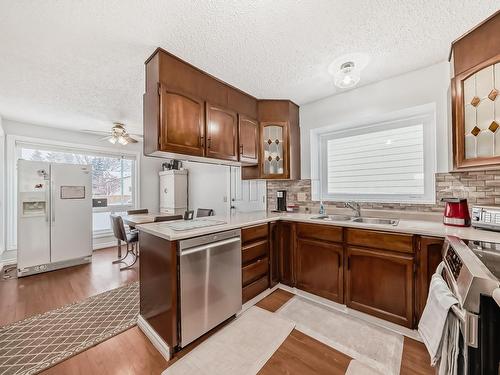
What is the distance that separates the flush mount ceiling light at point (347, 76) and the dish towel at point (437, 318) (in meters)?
1.62

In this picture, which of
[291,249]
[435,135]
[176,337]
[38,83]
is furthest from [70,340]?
[435,135]

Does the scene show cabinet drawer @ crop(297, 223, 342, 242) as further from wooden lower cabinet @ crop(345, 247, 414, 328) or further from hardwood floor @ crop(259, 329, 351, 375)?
hardwood floor @ crop(259, 329, 351, 375)

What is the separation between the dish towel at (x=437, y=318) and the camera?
872 mm

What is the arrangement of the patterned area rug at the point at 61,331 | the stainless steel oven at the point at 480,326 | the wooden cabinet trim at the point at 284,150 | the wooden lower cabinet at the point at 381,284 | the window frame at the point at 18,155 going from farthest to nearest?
the window frame at the point at 18,155, the wooden cabinet trim at the point at 284,150, the wooden lower cabinet at the point at 381,284, the patterned area rug at the point at 61,331, the stainless steel oven at the point at 480,326

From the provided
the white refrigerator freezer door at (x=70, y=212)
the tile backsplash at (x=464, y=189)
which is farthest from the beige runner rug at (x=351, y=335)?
the white refrigerator freezer door at (x=70, y=212)

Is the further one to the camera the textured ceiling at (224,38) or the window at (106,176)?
the window at (106,176)

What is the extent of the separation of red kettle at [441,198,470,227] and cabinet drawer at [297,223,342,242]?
885 millimetres

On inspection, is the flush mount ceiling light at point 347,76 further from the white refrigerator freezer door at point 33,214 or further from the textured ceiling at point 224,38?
the white refrigerator freezer door at point 33,214

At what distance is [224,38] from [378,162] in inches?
83.8

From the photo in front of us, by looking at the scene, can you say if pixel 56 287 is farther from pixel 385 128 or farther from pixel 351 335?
pixel 385 128

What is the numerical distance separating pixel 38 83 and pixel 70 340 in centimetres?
262

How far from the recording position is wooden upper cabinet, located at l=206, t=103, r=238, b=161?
7.34 feet

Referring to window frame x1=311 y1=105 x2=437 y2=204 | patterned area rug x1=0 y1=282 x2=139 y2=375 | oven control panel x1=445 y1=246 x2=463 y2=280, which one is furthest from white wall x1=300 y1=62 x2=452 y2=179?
patterned area rug x1=0 y1=282 x2=139 y2=375

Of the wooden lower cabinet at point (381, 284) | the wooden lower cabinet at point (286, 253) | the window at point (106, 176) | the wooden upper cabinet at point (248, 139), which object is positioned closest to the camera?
the wooden lower cabinet at point (381, 284)
